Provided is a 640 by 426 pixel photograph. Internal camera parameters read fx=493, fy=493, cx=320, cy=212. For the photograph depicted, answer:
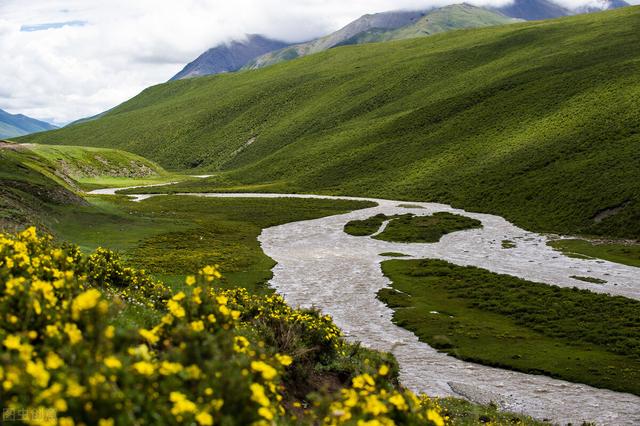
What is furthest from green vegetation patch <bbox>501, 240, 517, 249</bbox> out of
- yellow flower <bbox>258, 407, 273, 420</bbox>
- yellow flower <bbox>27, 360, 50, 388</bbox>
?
yellow flower <bbox>27, 360, 50, 388</bbox>

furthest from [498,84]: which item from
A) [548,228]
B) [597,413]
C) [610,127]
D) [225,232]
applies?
[597,413]

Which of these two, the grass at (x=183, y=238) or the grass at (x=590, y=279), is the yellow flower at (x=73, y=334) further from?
the grass at (x=590, y=279)

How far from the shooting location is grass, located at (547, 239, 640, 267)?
5688cm

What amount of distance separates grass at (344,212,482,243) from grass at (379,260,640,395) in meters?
23.1

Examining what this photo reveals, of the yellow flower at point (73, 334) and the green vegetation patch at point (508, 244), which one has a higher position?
the yellow flower at point (73, 334)

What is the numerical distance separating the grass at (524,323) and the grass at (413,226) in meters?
23.1

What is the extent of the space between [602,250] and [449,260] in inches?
800

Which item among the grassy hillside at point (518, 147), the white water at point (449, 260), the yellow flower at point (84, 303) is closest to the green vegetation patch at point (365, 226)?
the white water at point (449, 260)

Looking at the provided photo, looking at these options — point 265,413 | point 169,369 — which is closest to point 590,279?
point 265,413

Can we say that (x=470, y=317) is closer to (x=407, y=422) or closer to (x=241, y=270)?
(x=241, y=270)

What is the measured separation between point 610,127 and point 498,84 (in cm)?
6721

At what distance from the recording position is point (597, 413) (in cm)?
2230

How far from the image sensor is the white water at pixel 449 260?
23844 mm

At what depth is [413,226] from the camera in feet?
265
